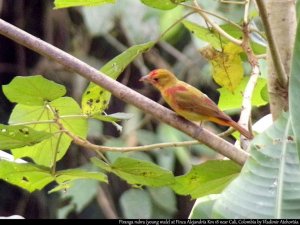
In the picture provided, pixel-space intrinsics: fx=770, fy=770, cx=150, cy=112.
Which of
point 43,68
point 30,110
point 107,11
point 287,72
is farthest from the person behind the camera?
point 43,68

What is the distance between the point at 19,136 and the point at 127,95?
21cm

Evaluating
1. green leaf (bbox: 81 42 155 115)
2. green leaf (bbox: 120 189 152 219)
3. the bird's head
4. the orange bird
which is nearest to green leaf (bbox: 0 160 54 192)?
green leaf (bbox: 81 42 155 115)

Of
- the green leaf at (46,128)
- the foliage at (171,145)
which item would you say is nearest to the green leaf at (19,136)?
the foliage at (171,145)

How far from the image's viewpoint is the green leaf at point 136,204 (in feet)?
9.92

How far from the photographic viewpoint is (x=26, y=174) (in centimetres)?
120

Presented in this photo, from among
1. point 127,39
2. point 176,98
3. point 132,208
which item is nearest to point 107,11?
point 127,39

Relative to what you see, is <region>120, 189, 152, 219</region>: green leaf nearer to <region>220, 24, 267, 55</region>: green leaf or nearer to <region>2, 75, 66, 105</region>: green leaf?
<region>220, 24, 267, 55</region>: green leaf

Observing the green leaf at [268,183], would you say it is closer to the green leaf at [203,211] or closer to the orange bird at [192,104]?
the green leaf at [203,211]

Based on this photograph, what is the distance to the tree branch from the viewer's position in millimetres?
1008

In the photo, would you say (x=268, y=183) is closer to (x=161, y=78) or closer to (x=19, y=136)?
(x=19, y=136)

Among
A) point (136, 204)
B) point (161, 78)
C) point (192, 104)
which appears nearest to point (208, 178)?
point (192, 104)

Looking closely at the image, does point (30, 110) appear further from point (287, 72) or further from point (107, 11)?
point (107, 11)

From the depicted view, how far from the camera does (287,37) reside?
1.05 meters

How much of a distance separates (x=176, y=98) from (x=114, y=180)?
85.0 inches
